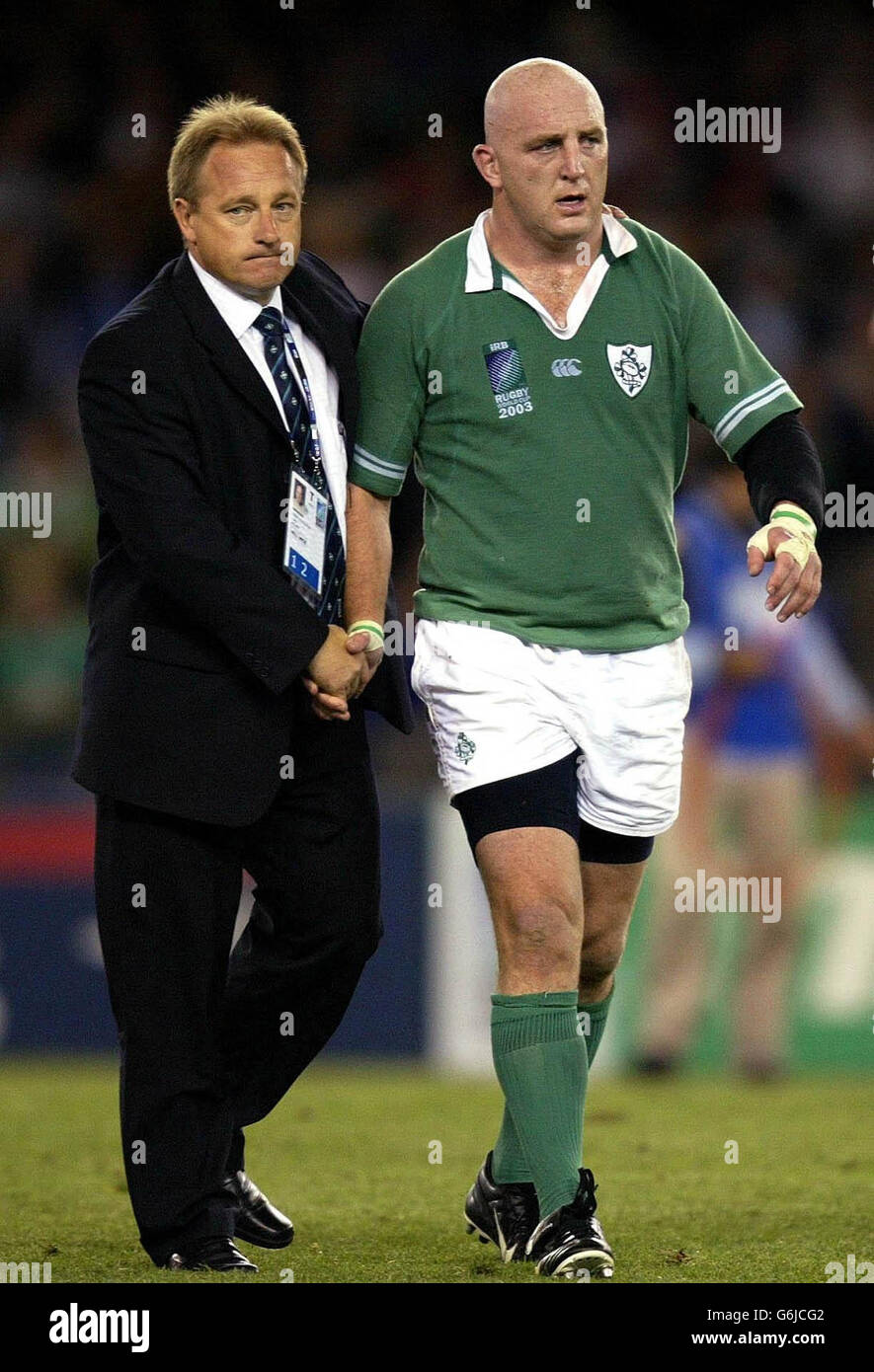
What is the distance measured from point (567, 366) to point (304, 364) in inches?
21.6

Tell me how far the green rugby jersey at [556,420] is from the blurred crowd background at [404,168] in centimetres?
549

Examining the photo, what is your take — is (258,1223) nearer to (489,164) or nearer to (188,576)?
(188,576)

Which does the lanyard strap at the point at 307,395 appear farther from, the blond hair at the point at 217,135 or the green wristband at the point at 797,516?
the green wristband at the point at 797,516

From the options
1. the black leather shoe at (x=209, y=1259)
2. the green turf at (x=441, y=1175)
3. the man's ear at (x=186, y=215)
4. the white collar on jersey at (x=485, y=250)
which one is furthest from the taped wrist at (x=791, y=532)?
the black leather shoe at (x=209, y=1259)

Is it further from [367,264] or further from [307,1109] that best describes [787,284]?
[307,1109]

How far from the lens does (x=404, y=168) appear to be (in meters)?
11.9

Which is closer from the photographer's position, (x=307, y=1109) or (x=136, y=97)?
(x=307, y=1109)

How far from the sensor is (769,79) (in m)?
12.5

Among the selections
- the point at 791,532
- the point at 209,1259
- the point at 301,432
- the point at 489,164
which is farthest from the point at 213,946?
the point at 489,164

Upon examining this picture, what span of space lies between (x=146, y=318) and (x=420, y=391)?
58 centimetres

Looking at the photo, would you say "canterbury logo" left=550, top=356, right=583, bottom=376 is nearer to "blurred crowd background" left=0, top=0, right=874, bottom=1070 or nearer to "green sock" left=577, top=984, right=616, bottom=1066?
"green sock" left=577, top=984, right=616, bottom=1066

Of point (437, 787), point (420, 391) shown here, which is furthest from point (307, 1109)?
point (420, 391)

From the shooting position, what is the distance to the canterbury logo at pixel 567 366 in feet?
14.1

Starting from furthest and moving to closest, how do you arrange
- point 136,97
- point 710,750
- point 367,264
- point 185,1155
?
1. point 136,97
2. point 367,264
3. point 710,750
4. point 185,1155
